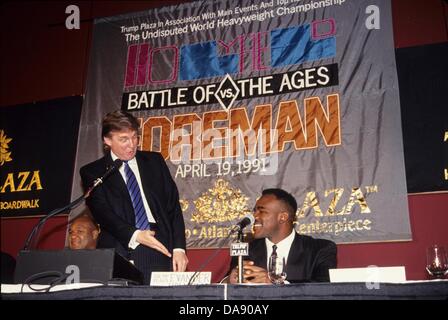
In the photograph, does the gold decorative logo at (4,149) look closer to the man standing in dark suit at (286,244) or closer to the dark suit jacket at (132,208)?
the dark suit jacket at (132,208)

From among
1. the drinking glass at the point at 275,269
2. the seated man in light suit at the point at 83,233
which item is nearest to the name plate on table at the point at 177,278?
the drinking glass at the point at 275,269

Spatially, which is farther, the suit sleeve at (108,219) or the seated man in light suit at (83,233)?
the seated man in light suit at (83,233)

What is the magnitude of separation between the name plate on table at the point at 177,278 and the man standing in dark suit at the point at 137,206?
3.32 ft

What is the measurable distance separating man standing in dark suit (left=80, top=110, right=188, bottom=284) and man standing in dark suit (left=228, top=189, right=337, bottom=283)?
460 mm

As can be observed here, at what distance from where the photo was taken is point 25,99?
14.0 feet

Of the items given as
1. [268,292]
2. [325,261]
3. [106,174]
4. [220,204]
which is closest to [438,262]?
[268,292]

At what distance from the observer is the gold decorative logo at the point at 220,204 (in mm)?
3309

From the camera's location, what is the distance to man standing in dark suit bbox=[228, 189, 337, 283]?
3008 mm

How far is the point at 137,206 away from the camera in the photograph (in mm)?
3316

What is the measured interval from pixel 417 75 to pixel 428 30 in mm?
341

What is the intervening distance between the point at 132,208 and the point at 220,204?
22.7 inches

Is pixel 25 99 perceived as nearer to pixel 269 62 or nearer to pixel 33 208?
pixel 33 208

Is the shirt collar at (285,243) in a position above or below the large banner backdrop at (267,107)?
below

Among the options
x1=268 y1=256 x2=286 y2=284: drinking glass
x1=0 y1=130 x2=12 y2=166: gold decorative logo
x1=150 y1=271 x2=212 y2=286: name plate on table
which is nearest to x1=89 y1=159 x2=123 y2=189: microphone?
x1=150 y1=271 x2=212 y2=286: name plate on table
